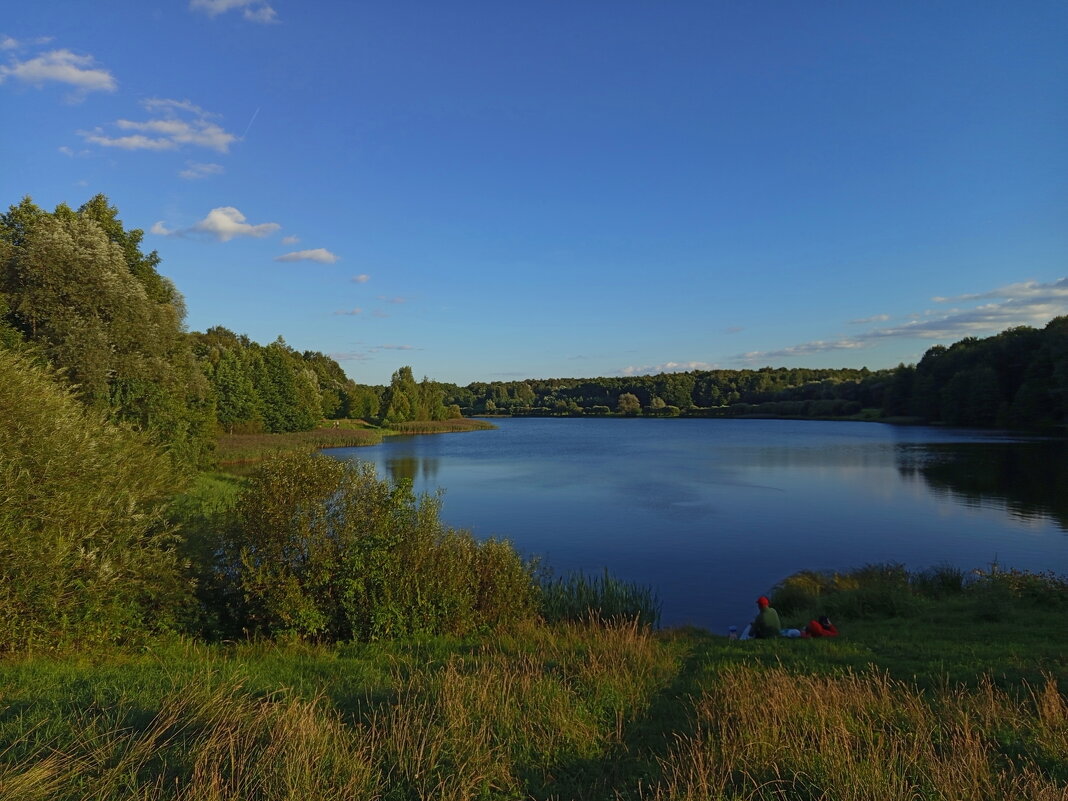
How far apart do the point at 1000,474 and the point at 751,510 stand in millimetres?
19703

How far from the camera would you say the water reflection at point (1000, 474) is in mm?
29584

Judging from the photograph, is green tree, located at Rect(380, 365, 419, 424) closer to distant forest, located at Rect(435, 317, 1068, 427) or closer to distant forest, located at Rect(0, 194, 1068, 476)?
distant forest, located at Rect(0, 194, 1068, 476)

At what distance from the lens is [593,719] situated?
6.59 metres

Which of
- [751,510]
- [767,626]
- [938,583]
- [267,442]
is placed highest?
[267,442]

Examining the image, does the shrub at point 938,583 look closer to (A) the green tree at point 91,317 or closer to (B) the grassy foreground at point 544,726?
(B) the grassy foreground at point 544,726

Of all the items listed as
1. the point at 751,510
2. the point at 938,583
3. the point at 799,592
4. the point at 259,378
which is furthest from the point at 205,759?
the point at 259,378

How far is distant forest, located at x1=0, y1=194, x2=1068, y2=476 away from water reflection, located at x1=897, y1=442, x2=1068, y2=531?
25715 mm

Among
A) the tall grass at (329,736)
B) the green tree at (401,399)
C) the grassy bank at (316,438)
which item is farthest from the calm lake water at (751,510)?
the green tree at (401,399)

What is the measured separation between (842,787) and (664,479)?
122 feet

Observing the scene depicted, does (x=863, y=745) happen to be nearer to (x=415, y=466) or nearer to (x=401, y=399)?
(x=415, y=466)

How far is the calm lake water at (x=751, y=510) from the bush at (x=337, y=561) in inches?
165

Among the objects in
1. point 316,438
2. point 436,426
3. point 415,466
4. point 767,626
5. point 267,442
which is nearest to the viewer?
→ point 767,626

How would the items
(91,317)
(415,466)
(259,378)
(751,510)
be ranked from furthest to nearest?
(259,378)
(415,466)
(751,510)
(91,317)

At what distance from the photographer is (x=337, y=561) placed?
1125 centimetres
